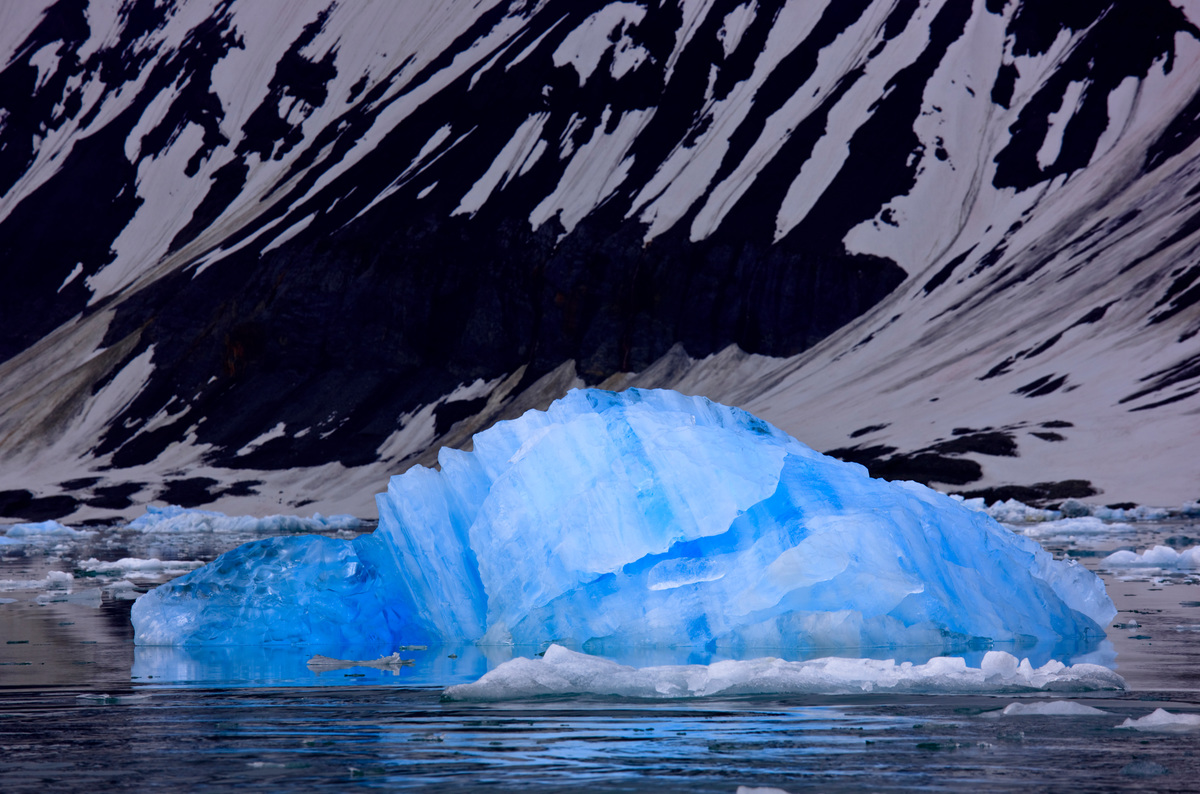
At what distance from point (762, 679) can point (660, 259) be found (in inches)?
3423

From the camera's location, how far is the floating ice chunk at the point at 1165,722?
7.36 meters

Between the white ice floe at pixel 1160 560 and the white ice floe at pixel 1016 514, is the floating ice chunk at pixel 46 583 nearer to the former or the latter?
the white ice floe at pixel 1160 560

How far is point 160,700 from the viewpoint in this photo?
9.41 metres

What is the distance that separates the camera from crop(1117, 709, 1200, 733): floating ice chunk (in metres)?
7.36

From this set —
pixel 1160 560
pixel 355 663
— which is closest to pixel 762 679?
pixel 355 663

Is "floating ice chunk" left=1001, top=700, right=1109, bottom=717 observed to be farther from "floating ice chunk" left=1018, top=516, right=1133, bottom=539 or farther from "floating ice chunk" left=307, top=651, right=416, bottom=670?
"floating ice chunk" left=1018, top=516, right=1133, bottom=539

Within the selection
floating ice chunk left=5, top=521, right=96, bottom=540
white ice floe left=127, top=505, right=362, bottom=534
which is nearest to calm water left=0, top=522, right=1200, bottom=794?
floating ice chunk left=5, top=521, right=96, bottom=540

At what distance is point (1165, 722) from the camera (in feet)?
24.4

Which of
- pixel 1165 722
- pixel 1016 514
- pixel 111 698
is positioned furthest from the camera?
pixel 1016 514

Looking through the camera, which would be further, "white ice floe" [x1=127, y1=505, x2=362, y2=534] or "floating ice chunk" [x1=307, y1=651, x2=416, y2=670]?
"white ice floe" [x1=127, y1=505, x2=362, y2=534]

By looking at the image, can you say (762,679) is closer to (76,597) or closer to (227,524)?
(76,597)

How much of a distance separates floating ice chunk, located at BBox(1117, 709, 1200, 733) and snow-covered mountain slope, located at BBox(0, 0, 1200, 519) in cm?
5891

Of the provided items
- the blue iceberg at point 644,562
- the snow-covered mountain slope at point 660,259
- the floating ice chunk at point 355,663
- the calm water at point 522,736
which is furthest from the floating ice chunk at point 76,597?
the snow-covered mountain slope at point 660,259

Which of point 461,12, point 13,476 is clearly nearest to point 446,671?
point 13,476
